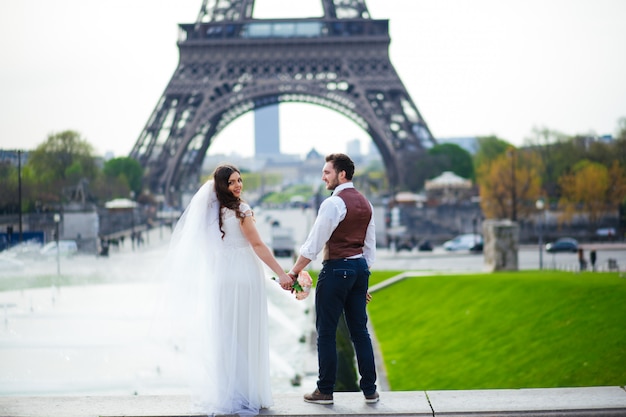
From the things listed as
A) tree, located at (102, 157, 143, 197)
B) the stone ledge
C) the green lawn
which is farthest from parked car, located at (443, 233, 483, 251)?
the stone ledge

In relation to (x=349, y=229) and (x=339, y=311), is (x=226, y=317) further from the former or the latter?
(x=349, y=229)

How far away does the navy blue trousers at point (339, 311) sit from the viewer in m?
6.39

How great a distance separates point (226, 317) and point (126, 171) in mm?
45309

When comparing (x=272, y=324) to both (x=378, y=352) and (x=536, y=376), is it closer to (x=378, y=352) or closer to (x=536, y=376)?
(x=378, y=352)

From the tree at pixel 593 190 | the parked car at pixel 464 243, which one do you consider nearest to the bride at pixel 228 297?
the parked car at pixel 464 243

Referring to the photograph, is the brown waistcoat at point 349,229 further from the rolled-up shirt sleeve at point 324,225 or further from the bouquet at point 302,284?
the bouquet at point 302,284

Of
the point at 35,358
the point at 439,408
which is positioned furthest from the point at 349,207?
the point at 35,358

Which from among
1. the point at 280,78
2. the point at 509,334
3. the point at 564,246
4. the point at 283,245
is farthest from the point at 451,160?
the point at 509,334

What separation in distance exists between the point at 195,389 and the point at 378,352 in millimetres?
12072

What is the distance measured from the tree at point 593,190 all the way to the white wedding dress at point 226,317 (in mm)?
37307

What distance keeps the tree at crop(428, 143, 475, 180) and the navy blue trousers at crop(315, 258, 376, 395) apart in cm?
5073

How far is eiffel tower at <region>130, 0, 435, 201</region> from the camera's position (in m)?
52.7

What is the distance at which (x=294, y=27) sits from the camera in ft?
186

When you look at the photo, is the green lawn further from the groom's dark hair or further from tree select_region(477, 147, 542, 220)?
tree select_region(477, 147, 542, 220)
